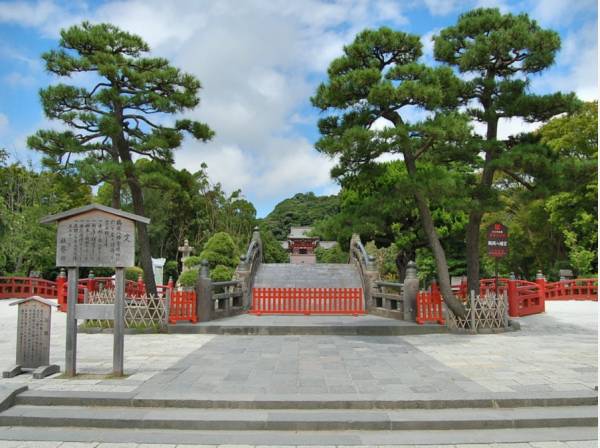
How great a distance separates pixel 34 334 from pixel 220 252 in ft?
54.4

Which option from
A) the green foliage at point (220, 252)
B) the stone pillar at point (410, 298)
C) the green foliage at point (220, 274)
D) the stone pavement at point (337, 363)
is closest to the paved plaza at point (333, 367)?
the stone pavement at point (337, 363)

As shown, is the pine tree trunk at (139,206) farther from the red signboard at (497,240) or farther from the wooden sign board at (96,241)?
the red signboard at (497,240)

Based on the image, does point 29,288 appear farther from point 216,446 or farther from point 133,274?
point 216,446

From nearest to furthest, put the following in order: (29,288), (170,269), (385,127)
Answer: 1. (385,127)
2. (29,288)
3. (170,269)

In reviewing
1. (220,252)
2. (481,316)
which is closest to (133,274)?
(220,252)

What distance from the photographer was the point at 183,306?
12.1 meters

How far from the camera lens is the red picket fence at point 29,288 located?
70.6 ft

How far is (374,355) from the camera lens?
28.2ft

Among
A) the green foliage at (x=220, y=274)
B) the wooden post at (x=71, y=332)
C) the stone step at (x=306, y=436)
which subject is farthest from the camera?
the green foliage at (x=220, y=274)

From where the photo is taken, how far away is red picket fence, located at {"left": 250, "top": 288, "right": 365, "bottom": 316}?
14.5 meters

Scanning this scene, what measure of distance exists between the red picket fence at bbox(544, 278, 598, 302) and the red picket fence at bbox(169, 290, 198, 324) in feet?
59.0

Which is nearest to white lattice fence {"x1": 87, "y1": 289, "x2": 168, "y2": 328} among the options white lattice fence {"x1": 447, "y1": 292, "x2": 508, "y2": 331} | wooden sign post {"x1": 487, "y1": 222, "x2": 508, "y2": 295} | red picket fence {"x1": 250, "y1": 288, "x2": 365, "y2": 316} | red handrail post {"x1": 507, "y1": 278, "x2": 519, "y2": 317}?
red picket fence {"x1": 250, "y1": 288, "x2": 365, "y2": 316}

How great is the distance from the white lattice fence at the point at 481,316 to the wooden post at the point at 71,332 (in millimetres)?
8499

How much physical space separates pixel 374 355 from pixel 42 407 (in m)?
5.42
